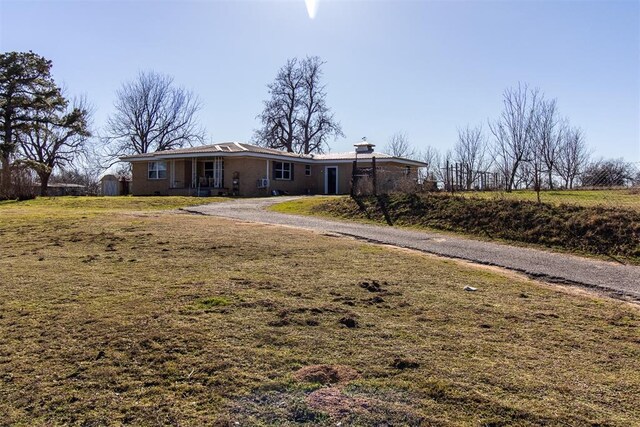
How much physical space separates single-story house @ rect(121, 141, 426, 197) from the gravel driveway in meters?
14.5

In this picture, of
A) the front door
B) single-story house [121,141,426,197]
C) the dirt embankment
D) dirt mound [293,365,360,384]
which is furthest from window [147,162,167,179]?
dirt mound [293,365,360,384]

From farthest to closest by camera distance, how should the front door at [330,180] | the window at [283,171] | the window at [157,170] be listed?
the front door at [330,180] → the window at [157,170] → the window at [283,171]

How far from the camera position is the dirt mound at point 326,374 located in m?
3.16

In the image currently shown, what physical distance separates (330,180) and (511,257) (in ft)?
80.1

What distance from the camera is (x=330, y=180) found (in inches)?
1310

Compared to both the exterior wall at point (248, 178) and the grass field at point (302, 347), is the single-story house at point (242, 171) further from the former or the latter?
the grass field at point (302, 347)

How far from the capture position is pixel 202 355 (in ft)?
11.5

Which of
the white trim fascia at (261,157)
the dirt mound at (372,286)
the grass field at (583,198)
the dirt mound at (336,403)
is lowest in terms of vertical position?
the dirt mound at (336,403)

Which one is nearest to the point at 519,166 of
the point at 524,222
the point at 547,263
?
the point at 524,222

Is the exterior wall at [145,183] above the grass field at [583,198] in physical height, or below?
above

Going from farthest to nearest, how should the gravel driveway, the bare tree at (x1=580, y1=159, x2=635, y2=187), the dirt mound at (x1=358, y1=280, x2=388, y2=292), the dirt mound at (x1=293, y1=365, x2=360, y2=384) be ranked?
1. the bare tree at (x1=580, y1=159, x2=635, y2=187)
2. the gravel driveway
3. the dirt mound at (x1=358, y1=280, x2=388, y2=292)
4. the dirt mound at (x1=293, y1=365, x2=360, y2=384)

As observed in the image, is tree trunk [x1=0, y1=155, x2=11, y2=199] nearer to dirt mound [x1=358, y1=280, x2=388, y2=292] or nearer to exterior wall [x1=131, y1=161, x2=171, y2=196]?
exterior wall [x1=131, y1=161, x2=171, y2=196]

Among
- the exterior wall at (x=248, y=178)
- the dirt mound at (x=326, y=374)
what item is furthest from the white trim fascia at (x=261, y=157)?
the dirt mound at (x=326, y=374)

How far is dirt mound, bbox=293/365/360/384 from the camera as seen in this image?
125 inches
